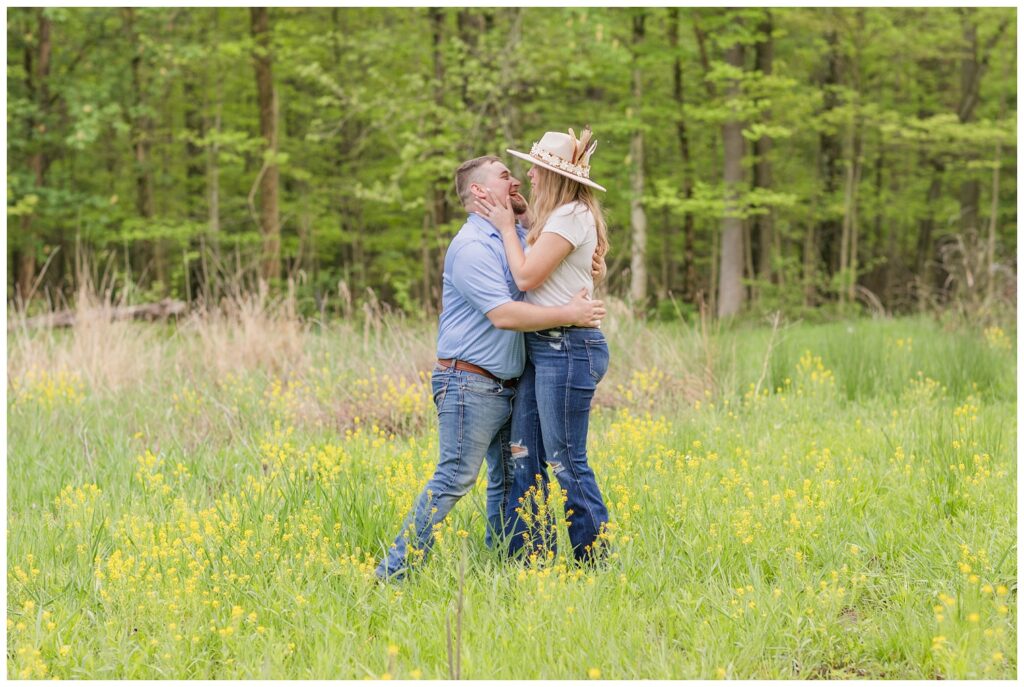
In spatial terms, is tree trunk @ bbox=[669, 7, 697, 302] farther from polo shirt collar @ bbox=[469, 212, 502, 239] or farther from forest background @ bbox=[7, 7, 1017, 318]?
polo shirt collar @ bbox=[469, 212, 502, 239]

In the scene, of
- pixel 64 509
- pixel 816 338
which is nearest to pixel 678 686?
pixel 64 509

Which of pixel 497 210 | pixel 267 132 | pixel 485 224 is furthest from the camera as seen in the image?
pixel 267 132

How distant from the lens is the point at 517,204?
13.7 feet

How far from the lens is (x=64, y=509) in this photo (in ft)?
17.1

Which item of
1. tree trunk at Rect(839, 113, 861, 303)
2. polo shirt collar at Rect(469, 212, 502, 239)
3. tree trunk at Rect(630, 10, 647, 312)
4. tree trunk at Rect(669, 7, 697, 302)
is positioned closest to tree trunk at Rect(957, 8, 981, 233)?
tree trunk at Rect(839, 113, 861, 303)

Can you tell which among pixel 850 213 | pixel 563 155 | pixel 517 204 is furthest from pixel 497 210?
pixel 850 213

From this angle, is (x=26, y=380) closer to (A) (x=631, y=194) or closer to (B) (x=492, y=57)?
(B) (x=492, y=57)

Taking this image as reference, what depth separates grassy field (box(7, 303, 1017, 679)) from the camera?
11.2 feet

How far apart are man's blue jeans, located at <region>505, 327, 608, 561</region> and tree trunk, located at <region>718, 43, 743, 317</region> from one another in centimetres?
1299

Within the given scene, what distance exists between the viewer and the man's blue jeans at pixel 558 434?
154 inches

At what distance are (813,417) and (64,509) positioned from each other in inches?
Answer: 197

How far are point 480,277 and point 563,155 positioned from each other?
24.1 inches

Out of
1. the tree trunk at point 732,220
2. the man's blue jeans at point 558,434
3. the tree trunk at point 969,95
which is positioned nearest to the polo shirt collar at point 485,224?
the man's blue jeans at point 558,434

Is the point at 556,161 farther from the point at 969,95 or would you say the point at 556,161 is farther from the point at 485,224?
the point at 969,95
